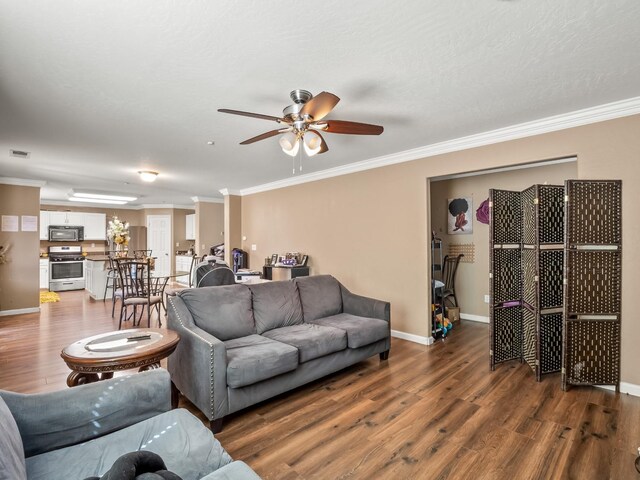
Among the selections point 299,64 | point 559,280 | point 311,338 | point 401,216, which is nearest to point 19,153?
point 299,64

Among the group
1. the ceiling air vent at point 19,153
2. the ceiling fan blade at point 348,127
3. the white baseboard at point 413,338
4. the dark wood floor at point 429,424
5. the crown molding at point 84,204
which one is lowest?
the dark wood floor at point 429,424

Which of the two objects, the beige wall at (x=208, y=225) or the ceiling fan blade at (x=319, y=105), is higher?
the ceiling fan blade at (x=319, y=105)

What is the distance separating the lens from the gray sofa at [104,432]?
1266 mm

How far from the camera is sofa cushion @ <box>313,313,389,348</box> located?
3.24m

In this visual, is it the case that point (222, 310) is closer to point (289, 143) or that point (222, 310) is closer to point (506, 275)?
point (289, 143)

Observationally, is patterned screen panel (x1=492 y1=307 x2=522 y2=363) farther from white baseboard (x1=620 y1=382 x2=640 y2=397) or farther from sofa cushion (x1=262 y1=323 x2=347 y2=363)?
sofa cushion (x1=262 y1=323 x2=347 y2=363)

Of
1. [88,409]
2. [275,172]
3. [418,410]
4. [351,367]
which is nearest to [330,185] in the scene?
[275,172]

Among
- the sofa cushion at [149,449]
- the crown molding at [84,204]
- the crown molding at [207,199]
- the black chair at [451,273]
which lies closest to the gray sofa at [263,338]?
the sofa cushion at [149,449]

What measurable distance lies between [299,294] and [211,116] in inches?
82.3

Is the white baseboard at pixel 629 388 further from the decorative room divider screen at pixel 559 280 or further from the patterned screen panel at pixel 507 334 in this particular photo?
the patterned screen panel at pixel 507 334

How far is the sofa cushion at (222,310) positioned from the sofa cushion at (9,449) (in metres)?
1.60

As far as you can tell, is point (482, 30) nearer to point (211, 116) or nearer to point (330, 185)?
point (211, 116)

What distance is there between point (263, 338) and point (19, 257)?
596 cm

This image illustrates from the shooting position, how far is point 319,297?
3.86 meters
